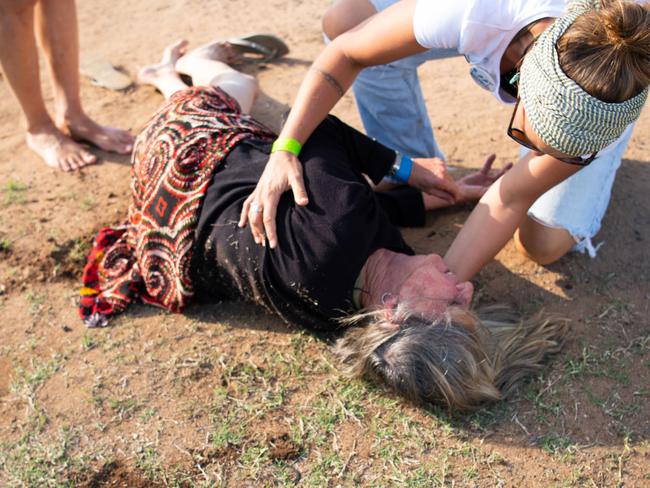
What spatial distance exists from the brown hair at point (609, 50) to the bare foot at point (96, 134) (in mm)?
2763

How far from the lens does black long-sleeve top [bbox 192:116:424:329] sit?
2.50m

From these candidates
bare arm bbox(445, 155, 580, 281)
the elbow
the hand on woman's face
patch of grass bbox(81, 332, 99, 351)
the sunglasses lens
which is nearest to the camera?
the sunglasses lens

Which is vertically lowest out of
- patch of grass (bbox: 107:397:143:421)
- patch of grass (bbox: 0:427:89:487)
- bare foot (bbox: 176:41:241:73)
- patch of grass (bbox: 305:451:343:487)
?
patch of grass (bbox: 0:427:89:487)

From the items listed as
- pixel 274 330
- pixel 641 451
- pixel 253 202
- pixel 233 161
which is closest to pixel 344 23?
pixel 233 161

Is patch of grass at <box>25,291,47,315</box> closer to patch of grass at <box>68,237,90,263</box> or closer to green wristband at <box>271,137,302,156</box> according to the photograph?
patch of grass at <box>68,237,90,263</box>

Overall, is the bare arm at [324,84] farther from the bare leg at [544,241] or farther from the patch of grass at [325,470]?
the bare leg at [544,241]

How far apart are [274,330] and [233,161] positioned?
735mm

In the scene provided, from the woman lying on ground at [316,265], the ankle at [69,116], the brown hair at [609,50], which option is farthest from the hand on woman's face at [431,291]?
the ankle at [69,116]

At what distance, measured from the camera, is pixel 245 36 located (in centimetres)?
470

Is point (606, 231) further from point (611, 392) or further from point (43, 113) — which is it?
point (43, 113)

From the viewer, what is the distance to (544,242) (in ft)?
10.1

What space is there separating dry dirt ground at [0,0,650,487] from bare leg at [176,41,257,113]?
3.03ft

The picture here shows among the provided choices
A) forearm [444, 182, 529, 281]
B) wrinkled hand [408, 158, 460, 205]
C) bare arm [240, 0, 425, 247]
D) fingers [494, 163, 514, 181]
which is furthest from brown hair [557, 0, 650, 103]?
fingers [494, 163, 514, 181]

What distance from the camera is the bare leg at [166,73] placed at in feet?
13.8
